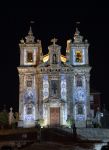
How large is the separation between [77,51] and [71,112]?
9.89 metres

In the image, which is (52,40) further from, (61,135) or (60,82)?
(61,135)

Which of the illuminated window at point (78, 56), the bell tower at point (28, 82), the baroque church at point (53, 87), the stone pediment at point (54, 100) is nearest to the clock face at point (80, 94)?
the baroque church at point (53, 87)

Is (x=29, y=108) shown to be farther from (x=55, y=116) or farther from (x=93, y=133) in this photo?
(x=93, y=133)

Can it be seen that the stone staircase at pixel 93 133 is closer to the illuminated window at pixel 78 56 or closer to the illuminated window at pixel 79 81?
the illuminated window at pixel 79 81

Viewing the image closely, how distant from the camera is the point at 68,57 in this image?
254ft

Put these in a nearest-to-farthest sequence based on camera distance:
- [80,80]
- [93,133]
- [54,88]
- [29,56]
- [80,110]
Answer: [93,133], [54,88], [80,110], [80,80], [29,56]

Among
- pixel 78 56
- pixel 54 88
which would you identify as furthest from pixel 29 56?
pixel 78 56

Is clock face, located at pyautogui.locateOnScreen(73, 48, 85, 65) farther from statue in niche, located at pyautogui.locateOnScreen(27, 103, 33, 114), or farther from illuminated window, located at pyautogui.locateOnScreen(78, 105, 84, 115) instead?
statue in niche, located at pyautogui.locateOnScreen(27, 103, 33, 114)

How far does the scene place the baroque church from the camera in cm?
7512

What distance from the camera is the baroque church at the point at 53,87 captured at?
7512 cm

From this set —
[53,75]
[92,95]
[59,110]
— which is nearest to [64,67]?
[53,75]

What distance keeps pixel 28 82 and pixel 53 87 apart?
13.4ft

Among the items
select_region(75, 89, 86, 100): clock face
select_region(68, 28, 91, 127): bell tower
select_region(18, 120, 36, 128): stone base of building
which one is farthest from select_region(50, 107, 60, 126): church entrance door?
select_region(75, 89, 86, 100): clock face

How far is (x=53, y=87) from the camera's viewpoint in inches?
2980
